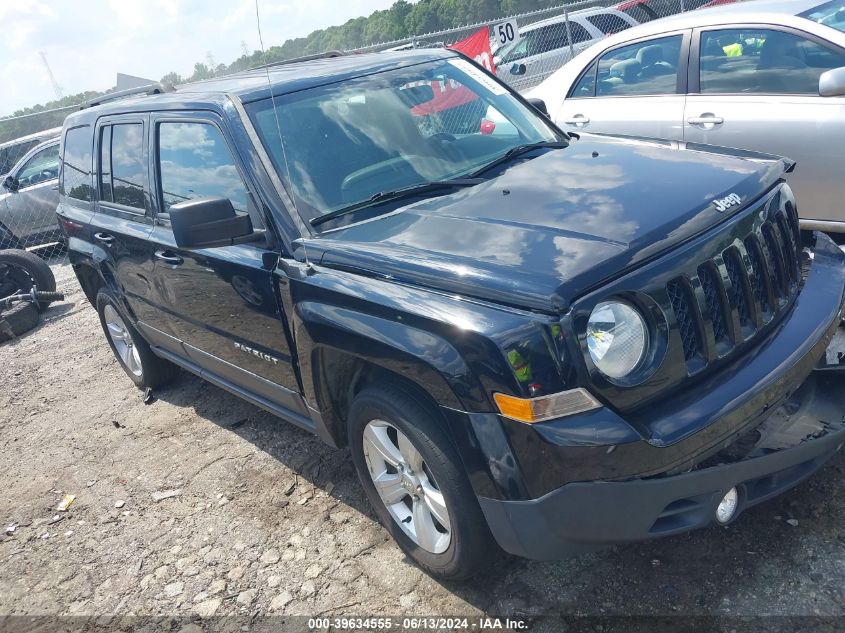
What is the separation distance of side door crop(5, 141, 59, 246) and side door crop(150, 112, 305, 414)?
9293 millimetres

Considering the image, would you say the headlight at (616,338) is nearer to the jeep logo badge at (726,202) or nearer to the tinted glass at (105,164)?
the jeep logo badge at (726,202)

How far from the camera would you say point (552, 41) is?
13.8m

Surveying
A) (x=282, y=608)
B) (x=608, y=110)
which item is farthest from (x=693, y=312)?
(x=608, y=110)

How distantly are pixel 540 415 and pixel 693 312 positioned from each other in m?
0.63

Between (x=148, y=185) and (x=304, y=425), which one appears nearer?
(x=304, y=425)

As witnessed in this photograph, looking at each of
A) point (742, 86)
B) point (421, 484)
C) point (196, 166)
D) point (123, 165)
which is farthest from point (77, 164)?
point (742, 86)

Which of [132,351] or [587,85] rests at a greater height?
[587,85]

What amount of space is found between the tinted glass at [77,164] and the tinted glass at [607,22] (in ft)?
34.7

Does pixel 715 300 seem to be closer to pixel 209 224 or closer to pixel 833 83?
pixel 209 224

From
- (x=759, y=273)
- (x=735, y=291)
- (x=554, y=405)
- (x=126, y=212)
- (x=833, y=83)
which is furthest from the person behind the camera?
(x=126, y=212)

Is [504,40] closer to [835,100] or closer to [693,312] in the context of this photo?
[835,100]

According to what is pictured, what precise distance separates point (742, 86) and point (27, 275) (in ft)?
25.3

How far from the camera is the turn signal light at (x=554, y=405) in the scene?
221 cm

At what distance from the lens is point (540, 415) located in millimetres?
2211
